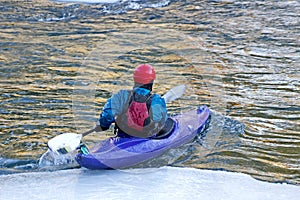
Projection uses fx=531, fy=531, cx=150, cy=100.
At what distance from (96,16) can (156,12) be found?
5.99 feet

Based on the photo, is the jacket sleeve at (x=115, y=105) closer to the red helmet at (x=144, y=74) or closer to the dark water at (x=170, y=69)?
the red helmet at (x=144, y=74)

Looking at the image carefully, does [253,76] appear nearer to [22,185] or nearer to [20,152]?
[20,152]

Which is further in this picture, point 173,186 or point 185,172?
point 185,172

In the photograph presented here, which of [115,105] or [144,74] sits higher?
[144,74]

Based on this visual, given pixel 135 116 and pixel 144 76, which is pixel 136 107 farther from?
pixel 144 76

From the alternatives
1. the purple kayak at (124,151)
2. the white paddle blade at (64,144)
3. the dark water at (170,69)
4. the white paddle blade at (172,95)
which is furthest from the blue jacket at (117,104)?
the white paddle blade at (172,95)

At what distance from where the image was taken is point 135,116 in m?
5.42

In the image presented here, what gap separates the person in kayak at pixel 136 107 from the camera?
5375mm

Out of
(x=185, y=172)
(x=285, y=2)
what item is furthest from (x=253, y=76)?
(x=285, y=2)

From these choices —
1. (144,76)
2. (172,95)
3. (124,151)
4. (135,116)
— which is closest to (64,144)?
(124,151)

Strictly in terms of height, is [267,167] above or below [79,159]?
below

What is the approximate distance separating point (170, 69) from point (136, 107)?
479 cm

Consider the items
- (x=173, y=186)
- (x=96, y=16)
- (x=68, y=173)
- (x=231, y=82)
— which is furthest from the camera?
(x=96, y=16)

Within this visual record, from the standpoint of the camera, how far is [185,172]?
17.6 ft
